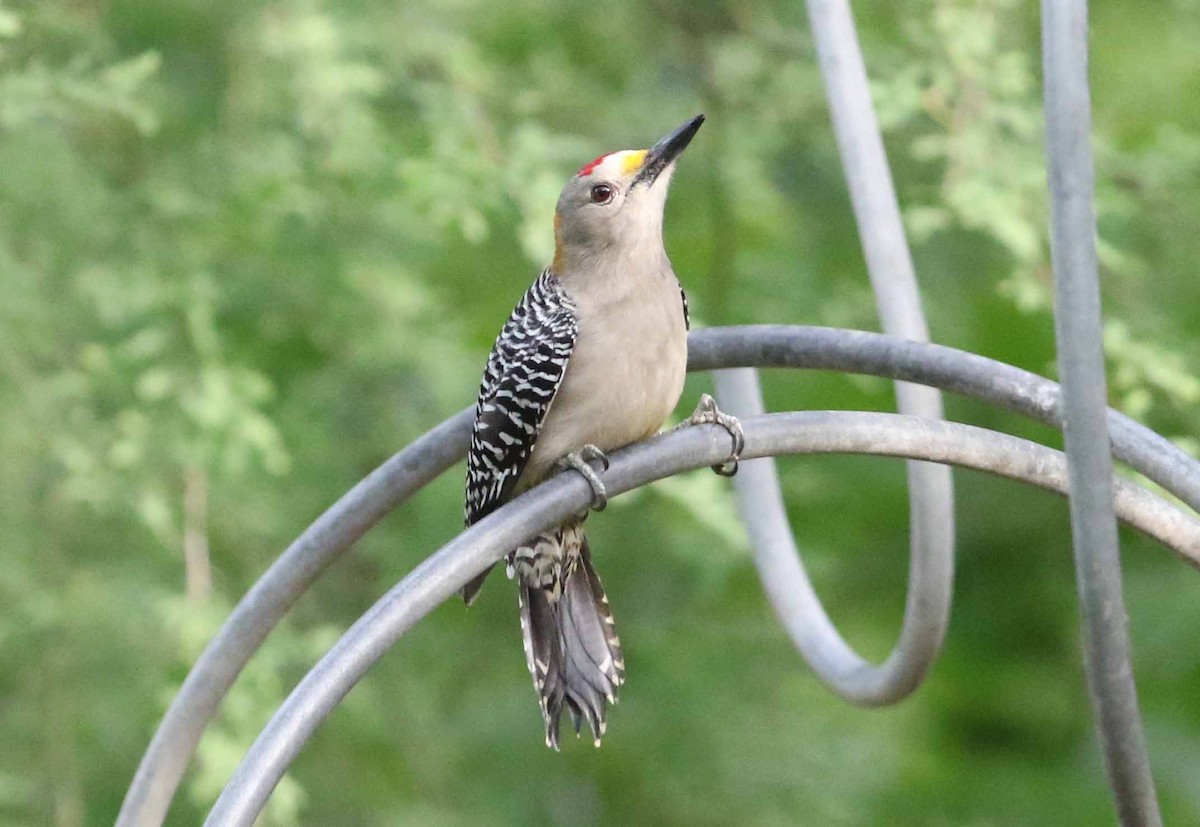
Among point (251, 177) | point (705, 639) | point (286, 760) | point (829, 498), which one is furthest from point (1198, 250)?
point (286, 760)

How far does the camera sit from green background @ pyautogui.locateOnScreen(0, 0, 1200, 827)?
4316mm

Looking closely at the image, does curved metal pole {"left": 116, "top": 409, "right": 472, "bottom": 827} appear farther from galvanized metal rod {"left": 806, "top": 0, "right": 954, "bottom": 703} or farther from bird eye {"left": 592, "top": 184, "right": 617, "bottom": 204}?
bird eye {"left": 592, "top": 184, "right": 617, "bottom": 204}

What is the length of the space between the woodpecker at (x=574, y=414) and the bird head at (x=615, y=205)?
25 mm

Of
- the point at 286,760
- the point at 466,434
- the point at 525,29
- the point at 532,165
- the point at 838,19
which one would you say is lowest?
the point at 286,760

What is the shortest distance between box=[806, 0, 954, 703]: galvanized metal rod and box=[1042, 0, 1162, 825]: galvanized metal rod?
1.02 m

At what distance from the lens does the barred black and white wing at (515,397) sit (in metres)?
2.86

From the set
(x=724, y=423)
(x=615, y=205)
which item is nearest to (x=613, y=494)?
(x=724, y=423)

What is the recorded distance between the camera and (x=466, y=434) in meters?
2.43

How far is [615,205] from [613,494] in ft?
3.99

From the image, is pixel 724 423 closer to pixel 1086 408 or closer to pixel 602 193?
pixel 1086 408

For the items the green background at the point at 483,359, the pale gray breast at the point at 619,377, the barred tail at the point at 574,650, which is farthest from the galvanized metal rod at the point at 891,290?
the green background at the point at 483,359

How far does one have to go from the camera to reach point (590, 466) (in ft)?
8.18

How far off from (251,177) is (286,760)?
2988mm

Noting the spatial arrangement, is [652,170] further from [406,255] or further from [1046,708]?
[1046,708]
